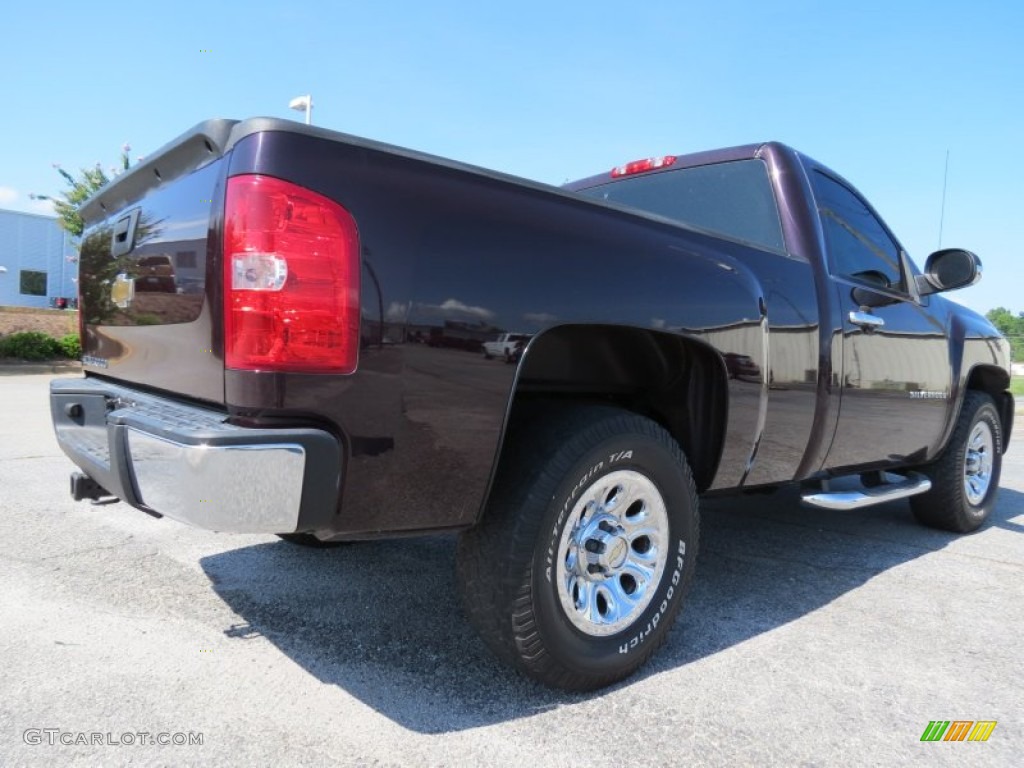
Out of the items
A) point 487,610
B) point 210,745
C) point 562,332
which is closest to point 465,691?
point 487,610

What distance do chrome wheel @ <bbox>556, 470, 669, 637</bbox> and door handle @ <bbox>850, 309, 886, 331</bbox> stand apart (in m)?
1.55

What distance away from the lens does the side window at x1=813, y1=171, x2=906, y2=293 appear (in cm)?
354

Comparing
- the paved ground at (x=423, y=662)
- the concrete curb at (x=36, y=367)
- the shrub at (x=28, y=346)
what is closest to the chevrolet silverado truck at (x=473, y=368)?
the paved ground at (x=423, y=662)

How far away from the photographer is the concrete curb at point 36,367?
667 inches

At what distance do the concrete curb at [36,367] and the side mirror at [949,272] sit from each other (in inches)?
719

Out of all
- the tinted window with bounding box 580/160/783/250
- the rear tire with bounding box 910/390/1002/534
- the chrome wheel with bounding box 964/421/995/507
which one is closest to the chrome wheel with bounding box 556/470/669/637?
the tinted window with bounding box 580/160/783/250

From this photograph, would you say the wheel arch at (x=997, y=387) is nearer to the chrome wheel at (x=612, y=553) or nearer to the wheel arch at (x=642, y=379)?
the wheel arch at (x=642, y=379)

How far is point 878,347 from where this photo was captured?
3.57 metres

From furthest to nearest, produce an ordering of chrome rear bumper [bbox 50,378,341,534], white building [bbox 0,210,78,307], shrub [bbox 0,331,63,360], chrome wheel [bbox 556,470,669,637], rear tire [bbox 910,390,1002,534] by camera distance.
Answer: white building [bbox 0,210,78,307] < shrub [bbox 0,331,63,360] < rear tire [bbox 910,390,1002,534] < chrome wheel [bbox 556,470,669,637] < chrome rear bumper [bbox 50,378,341,534]

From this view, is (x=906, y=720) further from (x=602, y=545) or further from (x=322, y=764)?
(x=322, y=764)

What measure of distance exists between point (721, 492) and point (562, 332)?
1.24 meters

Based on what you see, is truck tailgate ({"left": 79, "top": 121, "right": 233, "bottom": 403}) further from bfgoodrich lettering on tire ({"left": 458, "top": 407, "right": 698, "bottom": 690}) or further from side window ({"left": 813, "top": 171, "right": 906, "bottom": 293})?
side window ({"left": 813, "top": 171, "right": 906, "bottom": 293})

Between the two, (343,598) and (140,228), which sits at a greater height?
(140,228)

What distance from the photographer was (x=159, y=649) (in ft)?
8.13
